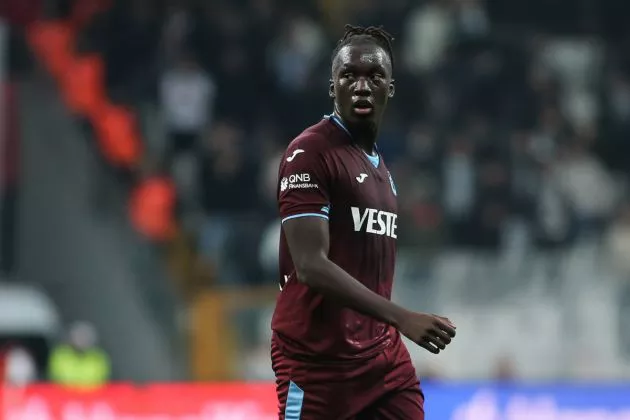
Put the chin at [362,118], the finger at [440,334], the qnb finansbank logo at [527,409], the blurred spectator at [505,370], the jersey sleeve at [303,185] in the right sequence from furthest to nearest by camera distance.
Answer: the blurred spectator at [505,370], the qnb finansbank logo at [527,409], the chin at [362,118], the jersey sleeve at [303,185], the finger at [440,334]

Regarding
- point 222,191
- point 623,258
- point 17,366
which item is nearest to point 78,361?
point 17,366

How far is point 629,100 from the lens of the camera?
16750mm

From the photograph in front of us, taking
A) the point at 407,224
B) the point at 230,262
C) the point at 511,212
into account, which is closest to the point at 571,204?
the point at 511,212

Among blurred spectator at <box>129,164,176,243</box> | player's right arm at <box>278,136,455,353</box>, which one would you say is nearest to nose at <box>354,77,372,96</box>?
player's right arm at <box>278,136,455,353</box>

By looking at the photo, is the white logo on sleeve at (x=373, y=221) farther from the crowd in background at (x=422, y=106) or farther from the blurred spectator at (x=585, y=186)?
the blurred spectator at (x=585, y=186)

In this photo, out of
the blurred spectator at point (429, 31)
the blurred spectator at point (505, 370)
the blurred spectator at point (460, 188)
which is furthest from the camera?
the blurred spectator at point (429, 31)

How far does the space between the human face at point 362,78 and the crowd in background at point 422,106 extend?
29.3 ft

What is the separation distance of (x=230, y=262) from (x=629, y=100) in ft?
17.5

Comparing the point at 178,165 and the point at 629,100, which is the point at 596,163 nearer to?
the point at 629,100

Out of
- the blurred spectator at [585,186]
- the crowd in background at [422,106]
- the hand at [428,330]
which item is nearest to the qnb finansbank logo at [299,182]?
the hand at [428,330]

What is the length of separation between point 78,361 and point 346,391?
883 cm

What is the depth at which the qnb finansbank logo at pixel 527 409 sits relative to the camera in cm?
1145

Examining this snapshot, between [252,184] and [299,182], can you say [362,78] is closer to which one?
[299,182]

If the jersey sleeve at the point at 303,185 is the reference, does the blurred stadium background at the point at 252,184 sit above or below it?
above
